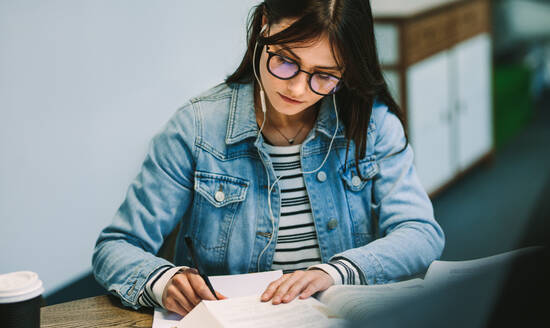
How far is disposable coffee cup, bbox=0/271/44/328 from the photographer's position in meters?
0.80

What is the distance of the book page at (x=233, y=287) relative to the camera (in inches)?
38.4

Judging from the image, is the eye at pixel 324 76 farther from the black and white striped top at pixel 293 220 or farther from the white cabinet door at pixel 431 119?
the white cabinet door at pixel 431 119

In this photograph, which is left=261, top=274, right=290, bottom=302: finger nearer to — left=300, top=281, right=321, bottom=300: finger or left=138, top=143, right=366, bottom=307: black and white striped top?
left=300, top=281, right=321, bottom=300: finger

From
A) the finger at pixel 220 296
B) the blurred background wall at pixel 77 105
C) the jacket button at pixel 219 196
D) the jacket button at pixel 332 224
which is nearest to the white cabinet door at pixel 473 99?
the blurred background wall at pixel 77 105

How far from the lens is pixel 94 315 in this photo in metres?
1.02

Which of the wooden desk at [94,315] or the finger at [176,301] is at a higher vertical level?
the finger at [176,301]

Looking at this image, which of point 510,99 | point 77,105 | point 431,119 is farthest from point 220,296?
point 510,99

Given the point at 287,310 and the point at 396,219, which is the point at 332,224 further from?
the point at 287,310

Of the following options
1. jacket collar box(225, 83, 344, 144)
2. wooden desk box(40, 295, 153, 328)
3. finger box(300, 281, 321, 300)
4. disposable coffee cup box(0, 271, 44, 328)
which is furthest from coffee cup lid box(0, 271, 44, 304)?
jacket collar box(225, 83, 344, 144)

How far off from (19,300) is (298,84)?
0.58m

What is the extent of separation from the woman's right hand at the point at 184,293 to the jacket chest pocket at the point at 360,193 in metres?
0.42

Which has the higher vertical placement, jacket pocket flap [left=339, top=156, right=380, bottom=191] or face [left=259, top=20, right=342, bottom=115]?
face [left=259, top=20, right=342, bottom=115]

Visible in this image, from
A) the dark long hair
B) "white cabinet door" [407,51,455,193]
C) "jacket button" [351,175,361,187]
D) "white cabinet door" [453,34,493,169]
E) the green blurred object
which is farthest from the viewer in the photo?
the green blurred object

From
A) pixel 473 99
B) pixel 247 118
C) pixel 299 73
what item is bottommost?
pixel 473 99
